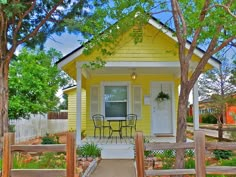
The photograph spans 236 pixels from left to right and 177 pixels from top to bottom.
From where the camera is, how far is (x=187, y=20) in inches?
268

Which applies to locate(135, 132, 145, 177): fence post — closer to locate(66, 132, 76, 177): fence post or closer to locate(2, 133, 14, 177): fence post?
locate(66, 132, 76, 177): fence post

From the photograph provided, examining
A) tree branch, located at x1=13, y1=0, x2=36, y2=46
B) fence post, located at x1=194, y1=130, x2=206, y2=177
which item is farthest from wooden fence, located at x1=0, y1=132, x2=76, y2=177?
tree branch, located at x1=13, y1=0, x2=36, y2=46

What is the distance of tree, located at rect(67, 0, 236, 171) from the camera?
5992mm

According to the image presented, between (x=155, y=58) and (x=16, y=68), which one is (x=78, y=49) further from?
(x=16, y=68)

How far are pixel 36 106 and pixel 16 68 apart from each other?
2.84m

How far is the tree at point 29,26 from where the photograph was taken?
750 centimetres

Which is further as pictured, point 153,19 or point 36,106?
point 36,106

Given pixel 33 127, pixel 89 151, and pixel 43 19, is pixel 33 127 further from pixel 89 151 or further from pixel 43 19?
pixel 43 19

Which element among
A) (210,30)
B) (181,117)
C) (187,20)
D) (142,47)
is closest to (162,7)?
(187,20)

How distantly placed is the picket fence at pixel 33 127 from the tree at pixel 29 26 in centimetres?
643

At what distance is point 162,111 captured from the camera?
12.4 metres

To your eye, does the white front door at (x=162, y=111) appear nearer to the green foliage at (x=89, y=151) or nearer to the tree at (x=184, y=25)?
the green foliage at (x=89, y=151)

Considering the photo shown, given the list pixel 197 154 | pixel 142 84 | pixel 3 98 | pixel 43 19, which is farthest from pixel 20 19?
pixel 142 84

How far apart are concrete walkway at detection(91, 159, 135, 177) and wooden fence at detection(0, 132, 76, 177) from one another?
2597 mm
